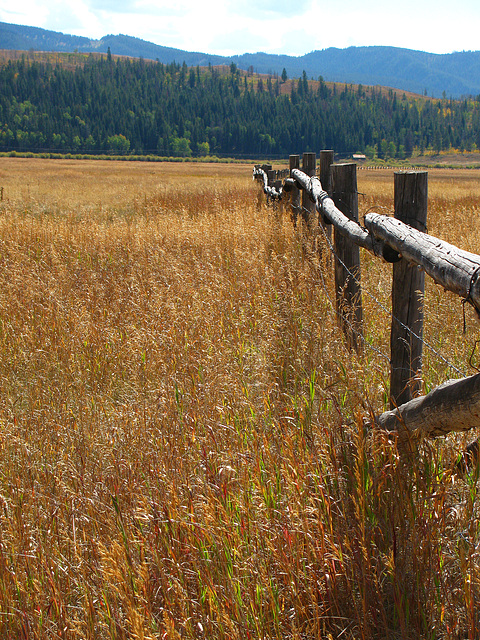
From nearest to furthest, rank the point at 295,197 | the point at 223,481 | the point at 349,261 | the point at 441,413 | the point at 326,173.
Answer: the point at 441,413
the point at 223,481
the point at 349,261
the point at 326,173
the point at 295,197

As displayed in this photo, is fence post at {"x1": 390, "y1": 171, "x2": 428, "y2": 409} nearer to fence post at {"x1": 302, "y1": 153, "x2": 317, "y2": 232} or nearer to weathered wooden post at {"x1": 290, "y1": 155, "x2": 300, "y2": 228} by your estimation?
fence post at {"x1": 302, "y1": 153, "x2": 317, "y2": 232}

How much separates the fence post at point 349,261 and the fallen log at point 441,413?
59.3 inches

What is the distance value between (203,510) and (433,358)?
2016mm

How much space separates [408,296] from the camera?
2418 mm

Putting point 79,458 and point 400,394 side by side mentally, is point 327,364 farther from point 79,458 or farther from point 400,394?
point 79,458

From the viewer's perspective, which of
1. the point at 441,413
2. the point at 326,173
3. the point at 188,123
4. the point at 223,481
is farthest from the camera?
the point at 188,123

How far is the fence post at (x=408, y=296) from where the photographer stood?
239 cm

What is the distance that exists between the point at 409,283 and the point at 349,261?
1419 millimetres

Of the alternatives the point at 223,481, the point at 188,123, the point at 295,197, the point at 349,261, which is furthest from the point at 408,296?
the point at 188,123

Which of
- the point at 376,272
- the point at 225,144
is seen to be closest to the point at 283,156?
the point at 225,144

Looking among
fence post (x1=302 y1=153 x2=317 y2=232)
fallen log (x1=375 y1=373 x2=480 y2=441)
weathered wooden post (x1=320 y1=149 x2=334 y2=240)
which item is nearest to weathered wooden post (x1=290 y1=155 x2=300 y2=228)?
fence post (x1=302 y1=153 x2=317 y2=232)

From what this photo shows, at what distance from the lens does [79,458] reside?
2.82m

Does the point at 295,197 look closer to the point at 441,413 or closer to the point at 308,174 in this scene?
the point at 308,174

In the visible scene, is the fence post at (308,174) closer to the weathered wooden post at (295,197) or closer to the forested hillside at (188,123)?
the weathered wooden post at (295,197)
